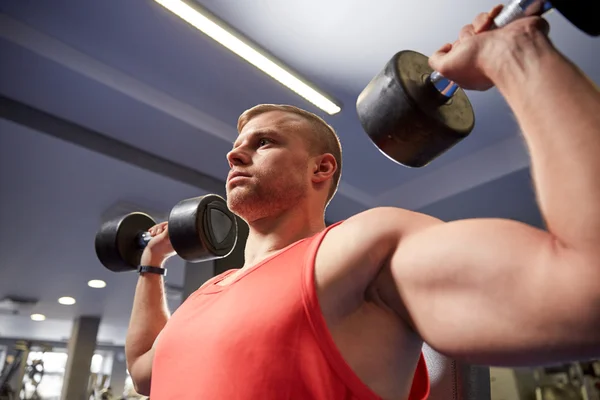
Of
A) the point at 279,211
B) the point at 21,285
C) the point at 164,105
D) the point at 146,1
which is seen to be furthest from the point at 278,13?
the point at 21,285

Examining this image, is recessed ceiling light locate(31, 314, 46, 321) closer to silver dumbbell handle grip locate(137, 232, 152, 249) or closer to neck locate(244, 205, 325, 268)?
silver dumbbell handle grip locate(137, 232, 152, 249)

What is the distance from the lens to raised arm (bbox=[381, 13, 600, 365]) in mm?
527

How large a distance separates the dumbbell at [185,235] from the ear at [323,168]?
0.40 m

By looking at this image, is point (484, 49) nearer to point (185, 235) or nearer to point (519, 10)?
point (519, 10)

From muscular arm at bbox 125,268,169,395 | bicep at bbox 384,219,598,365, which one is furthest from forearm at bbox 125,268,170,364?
bicep at bbox 384,219,598,365

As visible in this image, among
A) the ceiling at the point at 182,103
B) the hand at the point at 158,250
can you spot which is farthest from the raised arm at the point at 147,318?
the ceiling at the point at 182,103

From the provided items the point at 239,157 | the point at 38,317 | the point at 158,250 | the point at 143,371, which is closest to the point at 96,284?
the point at 38,317

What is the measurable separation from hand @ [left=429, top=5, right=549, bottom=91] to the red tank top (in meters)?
0.34

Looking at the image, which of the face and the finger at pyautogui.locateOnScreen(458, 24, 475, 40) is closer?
the finger at pyautogui.locateOnScreen(458, 24, 475, 40)

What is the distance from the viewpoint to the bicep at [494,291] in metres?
0.53

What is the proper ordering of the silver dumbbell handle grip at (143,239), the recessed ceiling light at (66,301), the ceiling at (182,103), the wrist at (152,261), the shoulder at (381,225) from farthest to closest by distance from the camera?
the recessed ceiling light at (66,301), the ceiling at (182,103), the silver dumbbell handle grip at (143,239), the wrist at (152,261), the shoulder at (381,225)

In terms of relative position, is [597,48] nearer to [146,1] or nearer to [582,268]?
[146,1]

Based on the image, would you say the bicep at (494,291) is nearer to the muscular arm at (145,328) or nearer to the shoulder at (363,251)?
the shoulder at (363,251)

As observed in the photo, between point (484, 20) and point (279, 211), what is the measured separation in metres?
0.59
